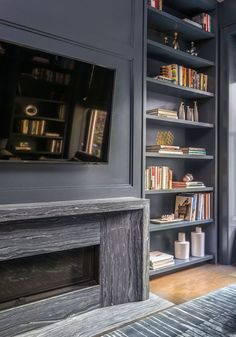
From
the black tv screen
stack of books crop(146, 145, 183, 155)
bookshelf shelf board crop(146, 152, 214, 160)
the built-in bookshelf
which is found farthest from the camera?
the built-in bookshelf

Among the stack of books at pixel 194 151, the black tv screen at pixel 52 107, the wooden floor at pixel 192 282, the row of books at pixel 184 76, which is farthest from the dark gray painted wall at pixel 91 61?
the wooden floor at pixel 192 282

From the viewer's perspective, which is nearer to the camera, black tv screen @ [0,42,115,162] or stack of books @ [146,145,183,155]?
black tv screen @ [0,42,115,162]

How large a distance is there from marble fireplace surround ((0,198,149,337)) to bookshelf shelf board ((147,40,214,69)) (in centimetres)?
155

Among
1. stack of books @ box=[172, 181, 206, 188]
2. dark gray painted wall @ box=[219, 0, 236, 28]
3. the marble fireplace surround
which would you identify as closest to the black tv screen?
the marble fireplace surround

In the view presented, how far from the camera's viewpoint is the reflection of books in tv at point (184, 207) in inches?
131

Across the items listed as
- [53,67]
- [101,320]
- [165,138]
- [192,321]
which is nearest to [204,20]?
[165,138]

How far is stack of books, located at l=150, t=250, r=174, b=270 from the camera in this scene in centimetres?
294

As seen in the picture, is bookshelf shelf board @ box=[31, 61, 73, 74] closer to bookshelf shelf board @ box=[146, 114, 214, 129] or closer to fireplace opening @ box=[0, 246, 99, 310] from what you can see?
bookshelf shelf board @ box=[146, 114, 214, 129]

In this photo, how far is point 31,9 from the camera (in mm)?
2146

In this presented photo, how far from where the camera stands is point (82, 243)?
2289mm

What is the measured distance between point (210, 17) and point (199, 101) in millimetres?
958

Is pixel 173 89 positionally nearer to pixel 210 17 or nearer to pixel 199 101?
pixel 199 101

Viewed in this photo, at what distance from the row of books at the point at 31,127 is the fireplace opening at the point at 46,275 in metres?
0.86

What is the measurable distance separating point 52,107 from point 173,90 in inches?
62.5
